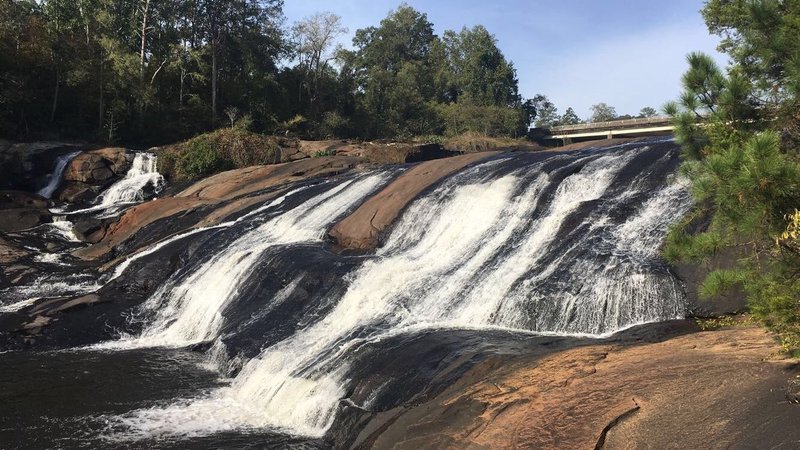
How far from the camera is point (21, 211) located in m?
22.5

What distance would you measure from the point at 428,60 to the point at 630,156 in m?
61.3

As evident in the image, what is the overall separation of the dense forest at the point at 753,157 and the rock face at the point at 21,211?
23.6 metres

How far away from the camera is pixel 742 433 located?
4.46 metres

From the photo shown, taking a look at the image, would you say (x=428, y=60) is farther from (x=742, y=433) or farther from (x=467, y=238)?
(x=742, y=433)

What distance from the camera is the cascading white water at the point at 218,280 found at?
13.2 meters

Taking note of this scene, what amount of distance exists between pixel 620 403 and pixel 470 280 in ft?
18.7

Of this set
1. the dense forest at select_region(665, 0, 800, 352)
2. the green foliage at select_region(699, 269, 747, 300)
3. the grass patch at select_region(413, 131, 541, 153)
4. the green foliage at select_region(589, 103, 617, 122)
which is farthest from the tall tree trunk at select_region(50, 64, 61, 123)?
the green foliage at select_region(589, 103, 617, 122)

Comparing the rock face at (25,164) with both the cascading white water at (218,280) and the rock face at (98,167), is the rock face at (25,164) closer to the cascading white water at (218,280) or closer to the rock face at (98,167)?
the rock face at (98,167)

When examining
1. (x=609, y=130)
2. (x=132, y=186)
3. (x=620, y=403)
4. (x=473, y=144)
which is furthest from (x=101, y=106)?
(x=609, y=130)

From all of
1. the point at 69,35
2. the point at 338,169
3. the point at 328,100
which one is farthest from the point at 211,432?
the point at 328,100

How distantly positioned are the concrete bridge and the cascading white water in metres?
27.7

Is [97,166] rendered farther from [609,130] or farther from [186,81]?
[609,130]

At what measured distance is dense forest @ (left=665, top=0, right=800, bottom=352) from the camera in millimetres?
Answer: 4105

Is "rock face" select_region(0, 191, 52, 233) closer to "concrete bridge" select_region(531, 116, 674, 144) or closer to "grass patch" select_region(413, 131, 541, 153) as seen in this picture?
"grass patch" select_region(413, 131, 541, 153)
